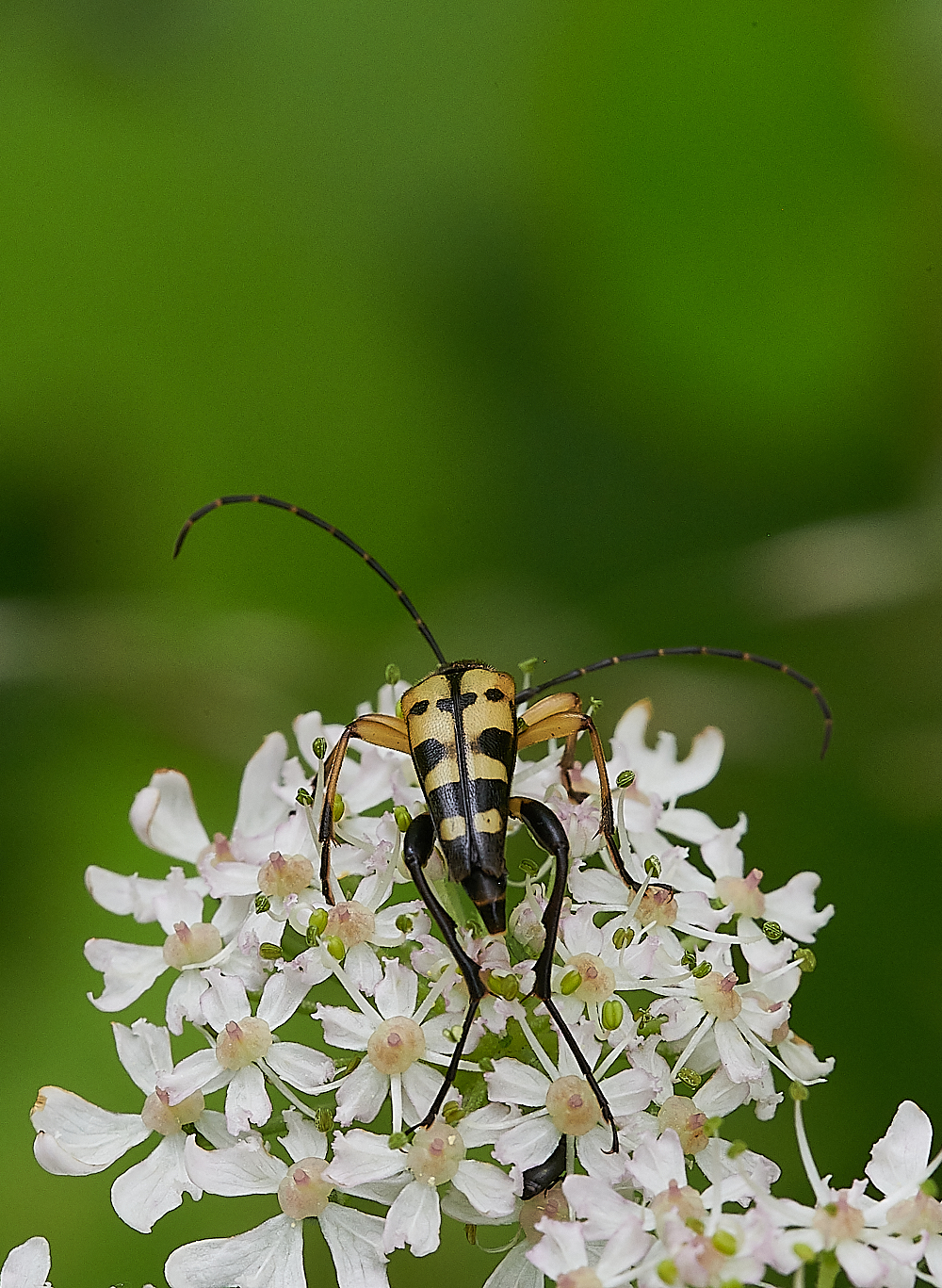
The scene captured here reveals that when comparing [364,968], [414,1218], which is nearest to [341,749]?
[364,968]

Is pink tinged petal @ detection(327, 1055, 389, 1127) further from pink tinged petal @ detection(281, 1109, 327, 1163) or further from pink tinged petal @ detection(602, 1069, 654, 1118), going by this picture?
pink tinged petal @ detection(602, 1069, 654, 1118)

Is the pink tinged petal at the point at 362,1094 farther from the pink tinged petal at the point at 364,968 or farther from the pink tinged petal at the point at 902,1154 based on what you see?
the pink tinged petal at the point at 902,1154

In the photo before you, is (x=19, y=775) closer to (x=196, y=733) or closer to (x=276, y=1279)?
(x=196, y=733)

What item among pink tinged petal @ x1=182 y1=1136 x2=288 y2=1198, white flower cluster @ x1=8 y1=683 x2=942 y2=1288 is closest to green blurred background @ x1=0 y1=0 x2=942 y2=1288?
white flower cluster @ x1=8 y1=683 x2=942 y2=1288

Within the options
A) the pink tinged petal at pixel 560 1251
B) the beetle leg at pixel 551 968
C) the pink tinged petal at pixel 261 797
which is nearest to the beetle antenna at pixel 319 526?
the pink tinged petal at pixel 261 797

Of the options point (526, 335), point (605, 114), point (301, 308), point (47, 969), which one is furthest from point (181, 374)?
point (47, 969)

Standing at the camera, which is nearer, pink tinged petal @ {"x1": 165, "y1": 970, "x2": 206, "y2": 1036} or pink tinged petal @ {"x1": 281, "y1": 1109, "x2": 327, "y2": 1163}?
pink tinged petal @ {"x1": 281, "y1": 1109, "x2": 327, "y2": 1163}
